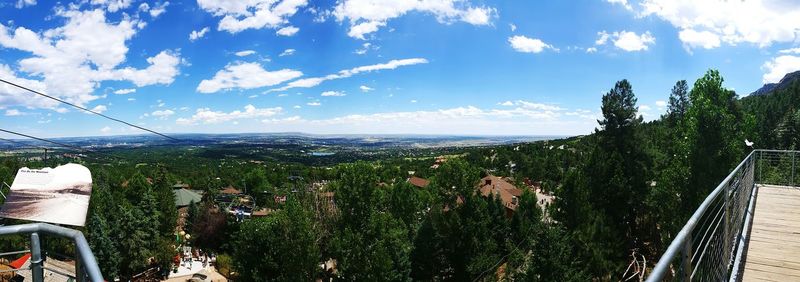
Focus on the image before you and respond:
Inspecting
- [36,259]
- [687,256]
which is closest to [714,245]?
[687,256]

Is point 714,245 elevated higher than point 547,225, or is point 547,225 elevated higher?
point 714,245

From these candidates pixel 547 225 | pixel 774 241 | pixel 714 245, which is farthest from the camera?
pixel 547 225

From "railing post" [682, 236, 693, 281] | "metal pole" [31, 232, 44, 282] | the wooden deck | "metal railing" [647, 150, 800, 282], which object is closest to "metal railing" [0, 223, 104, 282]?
"metal pole" [31, 232, 44, 282]

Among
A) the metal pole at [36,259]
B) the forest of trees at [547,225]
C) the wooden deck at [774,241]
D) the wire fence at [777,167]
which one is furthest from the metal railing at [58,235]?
the forest of trees at [547,225]

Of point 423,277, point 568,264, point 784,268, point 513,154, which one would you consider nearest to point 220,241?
point 423,277

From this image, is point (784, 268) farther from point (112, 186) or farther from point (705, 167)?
point (112, 186)

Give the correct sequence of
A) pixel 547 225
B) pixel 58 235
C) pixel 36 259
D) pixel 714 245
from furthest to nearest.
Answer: pixel 547 225
pixel 714 245
pixel 36 259
pixel 58 235

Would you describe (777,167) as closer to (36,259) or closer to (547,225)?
(547,225)
